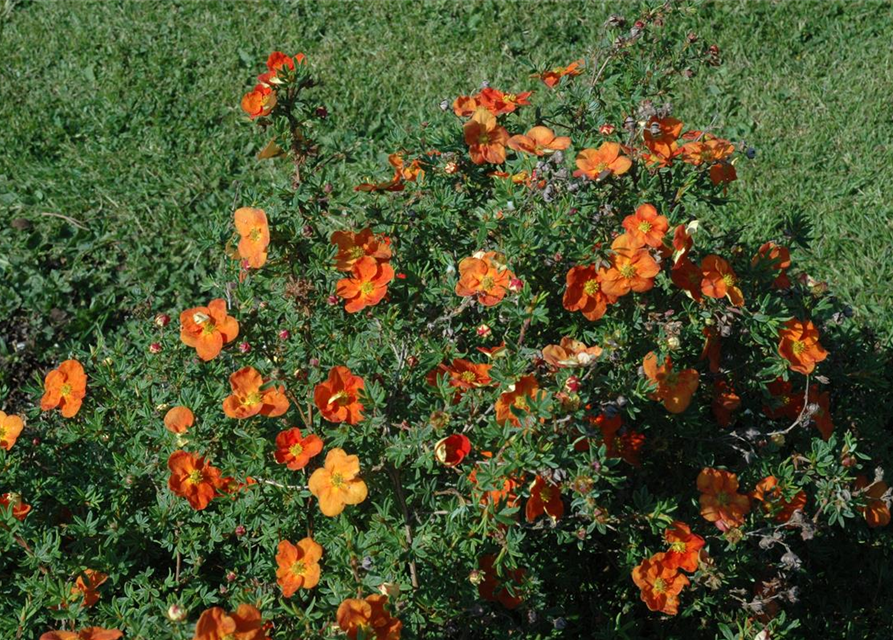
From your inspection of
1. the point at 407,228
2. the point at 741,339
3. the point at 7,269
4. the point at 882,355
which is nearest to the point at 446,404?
the point at 407,228

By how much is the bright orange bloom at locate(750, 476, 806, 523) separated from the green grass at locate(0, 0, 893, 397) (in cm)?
150

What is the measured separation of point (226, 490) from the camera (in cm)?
224

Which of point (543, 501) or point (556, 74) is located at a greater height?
point (556, 74)

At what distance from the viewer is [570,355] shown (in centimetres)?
205

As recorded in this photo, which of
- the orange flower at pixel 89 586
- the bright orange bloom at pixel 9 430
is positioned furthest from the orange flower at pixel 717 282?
the bright orange bloom at pixel 9 430

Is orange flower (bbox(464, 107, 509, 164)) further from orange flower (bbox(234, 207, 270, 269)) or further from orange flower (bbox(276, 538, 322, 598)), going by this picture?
orange flower (bbox(276, 538, 322, 598))

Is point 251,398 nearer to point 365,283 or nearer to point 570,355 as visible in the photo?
point 365,283

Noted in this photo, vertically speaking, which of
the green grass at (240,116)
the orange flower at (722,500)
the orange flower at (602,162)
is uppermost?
the orange flower at (602,162)

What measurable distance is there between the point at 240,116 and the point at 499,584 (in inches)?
120

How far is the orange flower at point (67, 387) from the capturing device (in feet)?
7.86

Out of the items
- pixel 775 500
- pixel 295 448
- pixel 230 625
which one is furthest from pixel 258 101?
pixel 775 500

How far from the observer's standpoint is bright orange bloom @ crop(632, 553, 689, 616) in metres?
2.20

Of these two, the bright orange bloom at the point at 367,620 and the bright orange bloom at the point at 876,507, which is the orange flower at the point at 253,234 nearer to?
the bright orange bloom at the point at 367,620

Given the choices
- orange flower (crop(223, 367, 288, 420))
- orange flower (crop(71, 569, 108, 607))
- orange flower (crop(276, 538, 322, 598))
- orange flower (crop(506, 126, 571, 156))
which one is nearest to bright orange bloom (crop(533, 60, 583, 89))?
orange flower (crop(506, 126, 571, 156))
